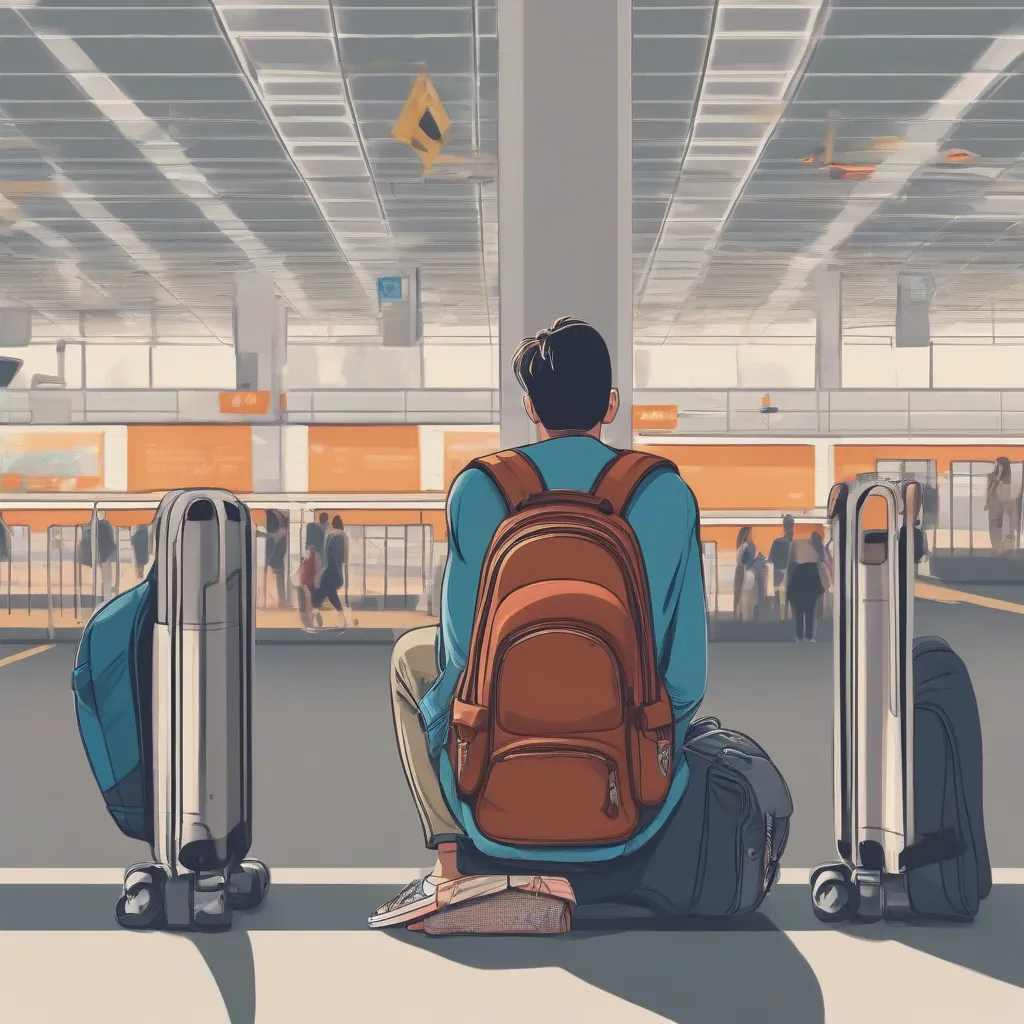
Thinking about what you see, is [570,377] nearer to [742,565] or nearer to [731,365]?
[742,565]

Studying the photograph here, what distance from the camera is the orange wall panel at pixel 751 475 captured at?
14.7 metres

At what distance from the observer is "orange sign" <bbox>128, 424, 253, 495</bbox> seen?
45.6 feet

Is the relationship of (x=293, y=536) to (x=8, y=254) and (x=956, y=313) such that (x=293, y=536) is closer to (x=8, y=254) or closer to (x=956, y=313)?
(x=8, y=254)

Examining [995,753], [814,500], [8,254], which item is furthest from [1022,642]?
[8,254]

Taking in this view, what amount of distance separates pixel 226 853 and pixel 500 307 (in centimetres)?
148

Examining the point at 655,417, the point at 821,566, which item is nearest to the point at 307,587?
the point at 821,566

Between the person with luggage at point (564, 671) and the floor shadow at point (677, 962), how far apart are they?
94 millimetres

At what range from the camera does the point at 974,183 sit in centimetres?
1406

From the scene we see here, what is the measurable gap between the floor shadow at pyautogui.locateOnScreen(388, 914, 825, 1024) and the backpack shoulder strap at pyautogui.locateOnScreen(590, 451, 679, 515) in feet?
2.81

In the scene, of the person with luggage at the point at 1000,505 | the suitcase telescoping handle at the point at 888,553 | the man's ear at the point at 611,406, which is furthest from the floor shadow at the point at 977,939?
the person with luggage at the point at 1000,505

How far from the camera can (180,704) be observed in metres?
2.30

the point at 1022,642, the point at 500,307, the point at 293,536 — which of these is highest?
the point at 500,307

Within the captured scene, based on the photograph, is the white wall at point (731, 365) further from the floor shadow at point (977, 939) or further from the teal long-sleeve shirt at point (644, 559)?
the teal long-sleeve shirt at point (644, 559)

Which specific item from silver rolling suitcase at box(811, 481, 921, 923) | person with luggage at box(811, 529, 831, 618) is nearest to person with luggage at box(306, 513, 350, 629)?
person with luggage at box(811, 529, 831, 618)
